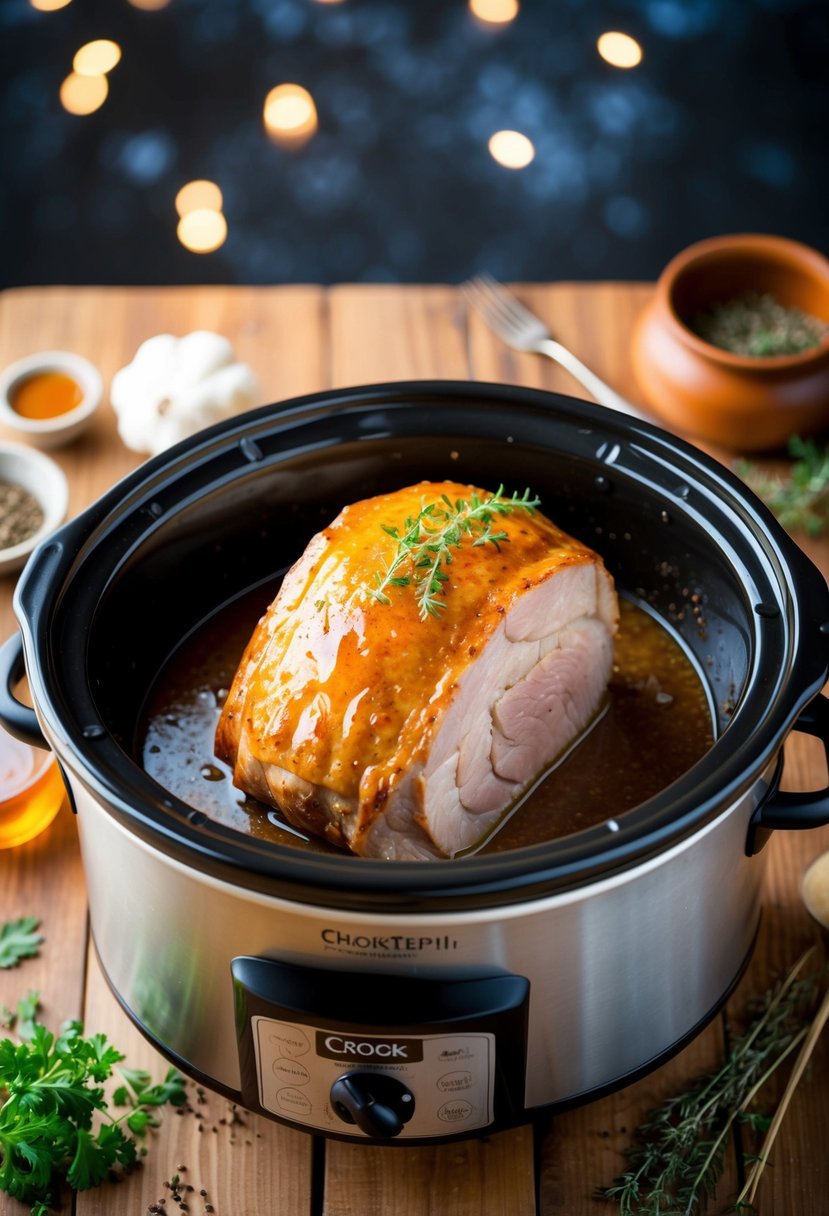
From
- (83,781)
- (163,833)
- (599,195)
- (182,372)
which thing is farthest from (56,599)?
(599,195)

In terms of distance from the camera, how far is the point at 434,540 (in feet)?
6.16

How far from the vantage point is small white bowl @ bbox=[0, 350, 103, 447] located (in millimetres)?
2801

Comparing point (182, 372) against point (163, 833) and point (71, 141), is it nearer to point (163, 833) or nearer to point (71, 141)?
point (163, 833)

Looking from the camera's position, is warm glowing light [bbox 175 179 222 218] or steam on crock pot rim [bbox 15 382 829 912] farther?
warm glowing light [bbox 175 179 222 218]

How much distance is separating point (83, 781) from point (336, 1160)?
0.70 m

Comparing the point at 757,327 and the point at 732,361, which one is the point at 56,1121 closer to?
the point at 732,361

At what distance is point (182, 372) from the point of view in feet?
9.07

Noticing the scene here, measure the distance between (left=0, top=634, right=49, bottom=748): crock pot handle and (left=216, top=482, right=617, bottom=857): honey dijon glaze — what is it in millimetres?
271

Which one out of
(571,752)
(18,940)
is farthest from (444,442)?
(18,940)

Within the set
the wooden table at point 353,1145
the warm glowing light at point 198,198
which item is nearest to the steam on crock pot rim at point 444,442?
the wooden table at point 353,1145

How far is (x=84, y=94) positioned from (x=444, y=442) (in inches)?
134

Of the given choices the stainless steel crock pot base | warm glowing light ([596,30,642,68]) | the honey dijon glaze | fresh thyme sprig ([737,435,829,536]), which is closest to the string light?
warm glowing light ([596,30,642,68])

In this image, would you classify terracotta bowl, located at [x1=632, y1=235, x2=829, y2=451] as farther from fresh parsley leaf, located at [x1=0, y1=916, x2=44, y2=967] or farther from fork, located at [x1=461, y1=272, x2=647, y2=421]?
fresh parsley leaf, located at [x1=0, y1=916, x2=44, y2=967]

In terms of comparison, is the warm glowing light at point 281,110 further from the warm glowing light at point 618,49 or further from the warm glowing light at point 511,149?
the warm glowing light at point 618,49
